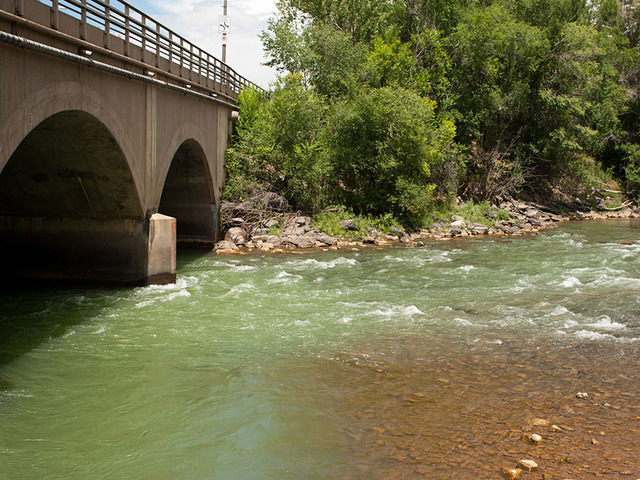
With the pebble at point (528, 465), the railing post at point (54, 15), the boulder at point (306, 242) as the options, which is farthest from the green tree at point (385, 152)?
the pebble at point (528, 465)

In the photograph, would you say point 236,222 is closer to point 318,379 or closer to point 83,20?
point 83,20

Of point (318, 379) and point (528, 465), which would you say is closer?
point (528, 465)

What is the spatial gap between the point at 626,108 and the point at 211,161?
33690mm

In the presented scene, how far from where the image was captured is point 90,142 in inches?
607

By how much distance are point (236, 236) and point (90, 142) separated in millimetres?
11052

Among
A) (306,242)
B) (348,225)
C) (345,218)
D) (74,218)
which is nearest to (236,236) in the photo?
(306,242)

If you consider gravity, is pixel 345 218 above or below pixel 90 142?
below

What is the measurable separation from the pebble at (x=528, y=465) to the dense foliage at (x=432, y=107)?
70.4 feet

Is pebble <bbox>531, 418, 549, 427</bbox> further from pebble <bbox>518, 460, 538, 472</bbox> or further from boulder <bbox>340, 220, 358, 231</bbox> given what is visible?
boulder <bbox>340, 220, 358, 231</bbox>

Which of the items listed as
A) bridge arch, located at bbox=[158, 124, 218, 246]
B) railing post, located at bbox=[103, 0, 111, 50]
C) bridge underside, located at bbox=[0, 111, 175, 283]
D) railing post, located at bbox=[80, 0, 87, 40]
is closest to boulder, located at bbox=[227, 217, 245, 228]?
bridge arch, located at bbox=[158, 124, 218, 246]

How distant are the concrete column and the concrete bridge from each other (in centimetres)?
3

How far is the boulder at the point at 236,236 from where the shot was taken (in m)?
25.8

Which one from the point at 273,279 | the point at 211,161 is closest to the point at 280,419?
the point at 273,279

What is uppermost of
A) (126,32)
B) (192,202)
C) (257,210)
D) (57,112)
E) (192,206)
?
(126,32)
